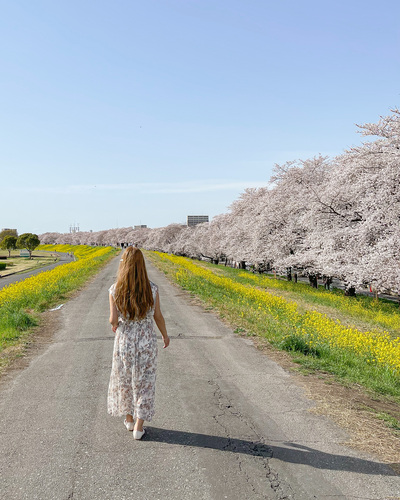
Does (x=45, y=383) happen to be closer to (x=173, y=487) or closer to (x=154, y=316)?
(x=154, y=316)

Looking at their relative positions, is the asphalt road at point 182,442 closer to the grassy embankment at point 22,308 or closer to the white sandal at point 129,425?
the white sandal at point 129,425

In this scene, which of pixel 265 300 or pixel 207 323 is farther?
pixel 265 300

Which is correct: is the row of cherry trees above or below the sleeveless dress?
above

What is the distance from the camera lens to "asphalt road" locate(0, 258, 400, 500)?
3625mm

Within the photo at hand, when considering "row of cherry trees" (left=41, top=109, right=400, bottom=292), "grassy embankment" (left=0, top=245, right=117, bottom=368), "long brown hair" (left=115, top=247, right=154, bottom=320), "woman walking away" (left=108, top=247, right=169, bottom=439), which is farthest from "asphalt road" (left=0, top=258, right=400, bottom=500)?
"row of cherry trees" (left=41, top=109, right=400, bottom=292)

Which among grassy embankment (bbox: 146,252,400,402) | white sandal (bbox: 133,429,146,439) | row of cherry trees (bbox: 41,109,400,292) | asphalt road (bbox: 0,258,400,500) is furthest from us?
row of cherry trees (bbox: 41,109,400,292)

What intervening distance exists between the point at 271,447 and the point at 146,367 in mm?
1837

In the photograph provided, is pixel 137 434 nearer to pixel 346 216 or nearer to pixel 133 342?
pixel 133 342

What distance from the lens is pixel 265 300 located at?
16625 mm

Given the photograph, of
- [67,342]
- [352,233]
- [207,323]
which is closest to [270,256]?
[352,233]

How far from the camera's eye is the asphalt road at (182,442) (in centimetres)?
362

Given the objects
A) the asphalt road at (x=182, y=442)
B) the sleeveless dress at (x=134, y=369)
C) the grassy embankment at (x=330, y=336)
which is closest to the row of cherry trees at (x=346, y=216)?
the grassy embankment at (x=330, y=336)

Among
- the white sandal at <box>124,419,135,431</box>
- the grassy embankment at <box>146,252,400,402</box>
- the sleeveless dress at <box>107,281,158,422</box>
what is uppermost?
the sleeveless dress at <box>107,281,158,422</box>

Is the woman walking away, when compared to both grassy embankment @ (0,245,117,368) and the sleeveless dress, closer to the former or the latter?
the sleeveless dress
